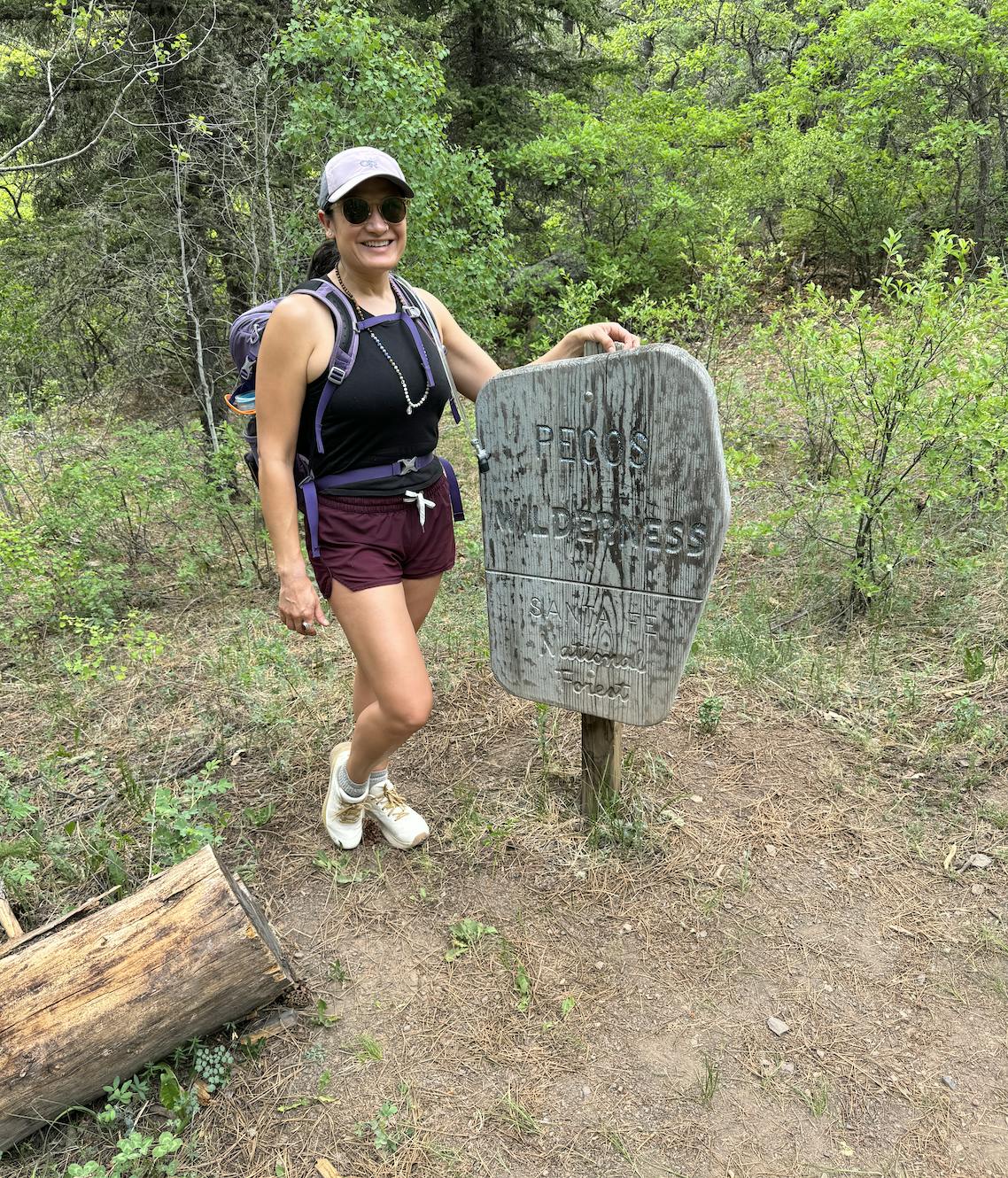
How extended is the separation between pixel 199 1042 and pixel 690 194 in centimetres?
1157

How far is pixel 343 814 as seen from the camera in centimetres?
270

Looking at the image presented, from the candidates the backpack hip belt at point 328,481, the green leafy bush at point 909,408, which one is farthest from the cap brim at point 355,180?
the green leafy bush at point 909,408

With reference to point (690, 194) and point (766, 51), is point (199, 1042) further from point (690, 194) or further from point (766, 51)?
point (766, 51)

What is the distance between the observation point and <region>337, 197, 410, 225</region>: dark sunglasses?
1937 millimetres

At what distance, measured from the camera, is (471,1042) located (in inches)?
82.7

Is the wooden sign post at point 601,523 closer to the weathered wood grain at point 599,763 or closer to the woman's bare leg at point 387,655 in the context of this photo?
the weathered wood grain at point 599,763

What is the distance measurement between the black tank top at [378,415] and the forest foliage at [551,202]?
88.9 inches

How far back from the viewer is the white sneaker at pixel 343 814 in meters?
2.67

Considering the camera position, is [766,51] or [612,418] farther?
[766,51]

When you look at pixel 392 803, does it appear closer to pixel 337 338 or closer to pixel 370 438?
pixel 370 438

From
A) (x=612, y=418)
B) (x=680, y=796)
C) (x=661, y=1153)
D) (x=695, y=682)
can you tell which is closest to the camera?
(x=661, y=1153)

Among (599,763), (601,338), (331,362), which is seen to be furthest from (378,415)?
(599,763)

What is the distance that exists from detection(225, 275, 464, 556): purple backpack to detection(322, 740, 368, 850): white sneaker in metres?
0.96

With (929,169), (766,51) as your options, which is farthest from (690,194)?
(766,51)
